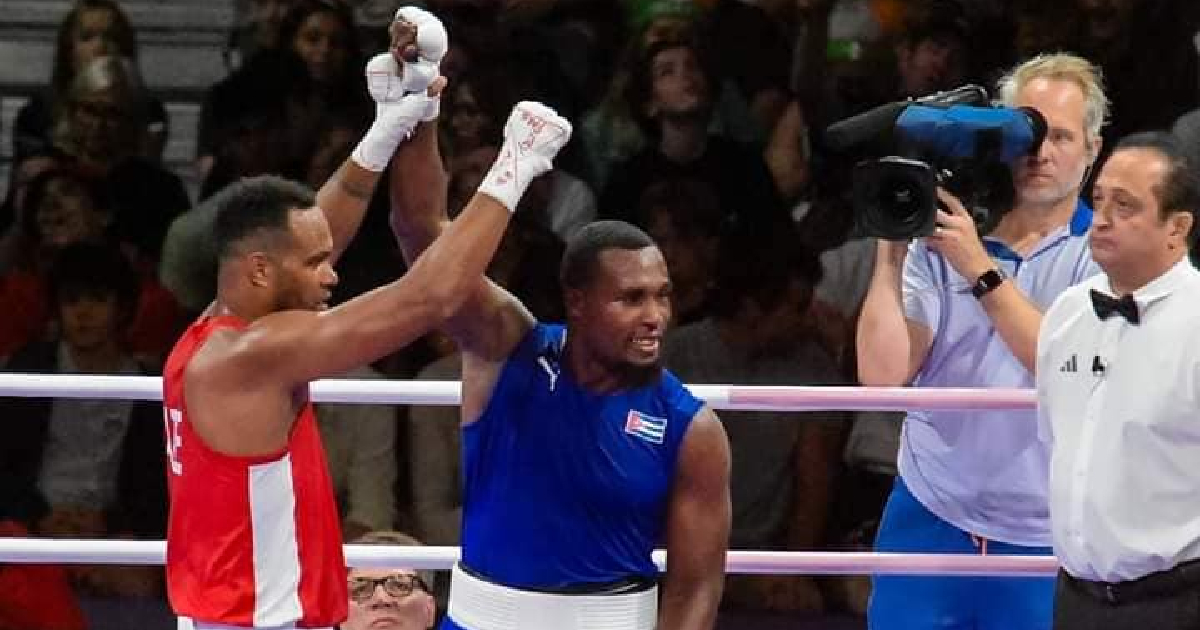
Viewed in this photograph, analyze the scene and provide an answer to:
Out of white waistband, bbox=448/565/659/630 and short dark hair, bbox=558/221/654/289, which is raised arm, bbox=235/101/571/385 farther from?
white waistband, bbox=448/565/659/630

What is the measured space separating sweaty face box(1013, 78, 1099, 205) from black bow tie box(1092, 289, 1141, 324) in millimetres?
419

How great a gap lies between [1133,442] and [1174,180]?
454mm

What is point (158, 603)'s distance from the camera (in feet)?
19.6

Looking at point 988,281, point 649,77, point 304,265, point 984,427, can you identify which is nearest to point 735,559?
point 984,427

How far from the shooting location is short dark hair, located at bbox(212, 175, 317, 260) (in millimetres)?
3738

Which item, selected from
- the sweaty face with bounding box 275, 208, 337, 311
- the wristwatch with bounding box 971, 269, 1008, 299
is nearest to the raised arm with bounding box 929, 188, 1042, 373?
the wristwatch with bounding box 971, 269, 1008, 299

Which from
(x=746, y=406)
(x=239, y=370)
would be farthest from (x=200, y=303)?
(x=239, y=370)

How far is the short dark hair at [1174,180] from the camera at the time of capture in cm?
391

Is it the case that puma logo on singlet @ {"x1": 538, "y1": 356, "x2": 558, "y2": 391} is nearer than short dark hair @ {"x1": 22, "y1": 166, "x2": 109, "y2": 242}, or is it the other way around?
puma logo on singlet @ {"x1": 538, "y1": 356, "x2": 558, "y2": 391}

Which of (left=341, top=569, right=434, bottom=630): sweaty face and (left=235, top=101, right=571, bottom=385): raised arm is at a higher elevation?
(left=235, top=101, right=571, bottom=385): raised arm

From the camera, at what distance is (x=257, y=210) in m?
3.75

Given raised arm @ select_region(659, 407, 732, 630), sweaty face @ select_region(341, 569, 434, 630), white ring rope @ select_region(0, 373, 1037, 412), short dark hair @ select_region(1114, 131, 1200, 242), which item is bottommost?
sweaty face @ select_region(341, 569, 434, 630)

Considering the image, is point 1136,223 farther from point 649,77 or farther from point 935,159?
point 649,77

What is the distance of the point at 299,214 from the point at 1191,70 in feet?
11.8
